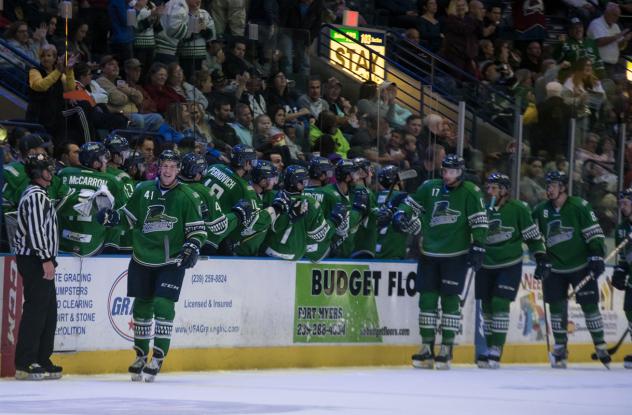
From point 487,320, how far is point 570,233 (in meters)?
1.30

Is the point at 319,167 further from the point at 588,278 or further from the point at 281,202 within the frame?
the point at 588,278

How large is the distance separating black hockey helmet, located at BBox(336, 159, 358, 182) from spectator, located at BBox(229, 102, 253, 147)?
86 cm

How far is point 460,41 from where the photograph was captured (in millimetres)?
20047

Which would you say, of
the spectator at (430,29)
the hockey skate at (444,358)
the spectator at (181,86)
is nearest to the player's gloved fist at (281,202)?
the spectator at (181,86)

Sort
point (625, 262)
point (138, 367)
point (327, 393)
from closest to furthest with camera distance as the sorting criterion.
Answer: point (327, 393) < point (138, 367) < point (625, 262)

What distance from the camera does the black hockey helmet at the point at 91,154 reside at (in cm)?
1188

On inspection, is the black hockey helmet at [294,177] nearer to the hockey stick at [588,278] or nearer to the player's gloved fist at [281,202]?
the player's gloved fist at [281,202]

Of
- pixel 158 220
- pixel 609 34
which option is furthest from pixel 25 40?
pixel 609 34

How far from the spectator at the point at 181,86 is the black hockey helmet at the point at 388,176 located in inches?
71.8

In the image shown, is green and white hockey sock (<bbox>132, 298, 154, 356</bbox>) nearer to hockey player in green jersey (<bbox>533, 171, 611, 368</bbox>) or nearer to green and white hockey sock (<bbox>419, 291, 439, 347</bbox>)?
green and white hockey sock (<bbox>419, 291, 439, 347</bbox>)

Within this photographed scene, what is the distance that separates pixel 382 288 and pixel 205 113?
2.32m

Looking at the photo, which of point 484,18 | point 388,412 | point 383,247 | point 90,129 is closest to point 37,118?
point 90,129

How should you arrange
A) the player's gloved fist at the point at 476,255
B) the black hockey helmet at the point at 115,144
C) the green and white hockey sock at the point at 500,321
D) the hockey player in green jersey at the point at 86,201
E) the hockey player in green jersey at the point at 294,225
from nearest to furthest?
the hockey player in green jersey at the point at 86,201 → the black hockey helmet at the point at 115,144 → the hockey player in green jersey at the point at 294,225 → the player's gloved fist at the point at 476,255 → the green and white hockey sock at the point at 500,321

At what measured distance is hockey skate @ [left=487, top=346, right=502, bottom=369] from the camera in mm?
14211
